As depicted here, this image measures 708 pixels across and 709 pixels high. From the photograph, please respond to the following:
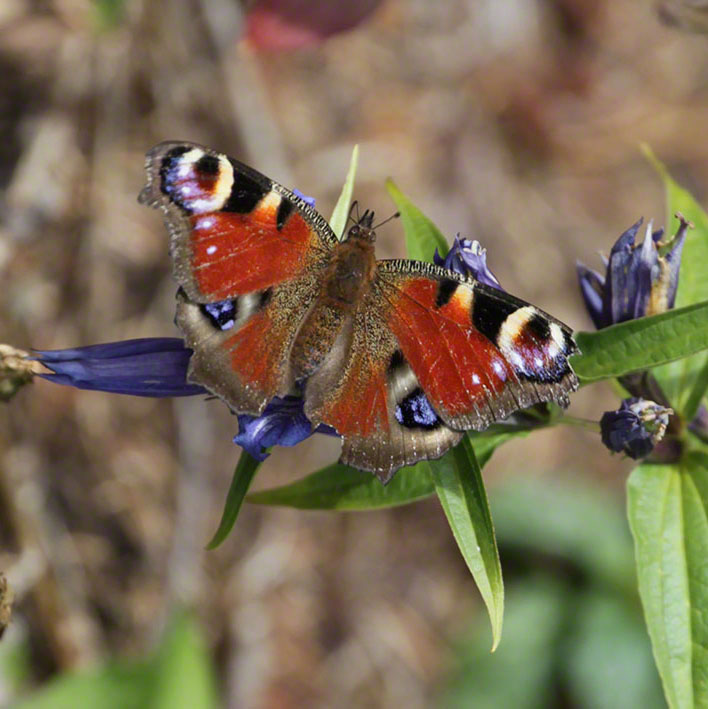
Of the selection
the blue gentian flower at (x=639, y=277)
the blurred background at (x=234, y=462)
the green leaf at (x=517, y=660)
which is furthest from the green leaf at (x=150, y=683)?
the blue gentian flower at (x=639, y=277)

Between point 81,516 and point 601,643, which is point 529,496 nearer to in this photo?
point 601,643

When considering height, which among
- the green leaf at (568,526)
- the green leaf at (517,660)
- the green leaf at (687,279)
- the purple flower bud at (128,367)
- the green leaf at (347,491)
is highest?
the purple flower bud at (128,367)

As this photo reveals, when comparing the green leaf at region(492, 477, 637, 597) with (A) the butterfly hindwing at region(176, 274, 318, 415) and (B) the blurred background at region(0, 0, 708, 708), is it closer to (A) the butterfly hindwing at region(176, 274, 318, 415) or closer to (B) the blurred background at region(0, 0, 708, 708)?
(B) the blurred background at region(0, 0, 708, 708)

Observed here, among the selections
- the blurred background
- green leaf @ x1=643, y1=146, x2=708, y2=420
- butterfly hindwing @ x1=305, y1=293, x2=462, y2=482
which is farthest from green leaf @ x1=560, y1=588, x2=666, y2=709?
butterfly hindwing @ x1=305, y1=293, x2=462, y2=482

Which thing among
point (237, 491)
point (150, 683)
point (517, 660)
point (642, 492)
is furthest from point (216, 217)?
point (517, 660)

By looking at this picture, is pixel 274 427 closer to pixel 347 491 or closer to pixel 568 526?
pixel 347 491

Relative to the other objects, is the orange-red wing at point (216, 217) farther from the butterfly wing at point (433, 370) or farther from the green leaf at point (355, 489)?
the green leaf at point (355, 489)
